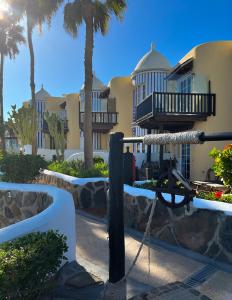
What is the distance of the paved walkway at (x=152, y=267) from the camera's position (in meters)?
4.16

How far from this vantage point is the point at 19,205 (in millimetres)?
7723

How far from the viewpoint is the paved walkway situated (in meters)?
4.16

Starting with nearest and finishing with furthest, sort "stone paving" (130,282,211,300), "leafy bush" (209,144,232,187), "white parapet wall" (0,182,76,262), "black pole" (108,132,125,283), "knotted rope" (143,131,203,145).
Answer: "knotted rope" (143,131,203,145)
"black pole" (108,132,125,283)
"stone paving" (130,282,211,300)
"white parapet wall" (0,182,76,262)
"leafy bush" (209,144,232,187)

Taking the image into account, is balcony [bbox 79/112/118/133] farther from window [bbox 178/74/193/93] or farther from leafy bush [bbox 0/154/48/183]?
leafy bush [bbox 0/154/48/183]

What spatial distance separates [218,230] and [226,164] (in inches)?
78.4

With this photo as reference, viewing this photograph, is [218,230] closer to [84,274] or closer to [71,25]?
[84,274]

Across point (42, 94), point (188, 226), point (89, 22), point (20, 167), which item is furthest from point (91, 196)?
point (42, 94)

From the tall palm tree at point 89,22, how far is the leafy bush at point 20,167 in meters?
3.25

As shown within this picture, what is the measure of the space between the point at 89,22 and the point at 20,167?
6.86 meters

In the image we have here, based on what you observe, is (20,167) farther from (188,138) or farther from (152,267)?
(188,138)

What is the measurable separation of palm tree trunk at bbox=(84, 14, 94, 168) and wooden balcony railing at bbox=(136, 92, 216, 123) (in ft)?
11.7

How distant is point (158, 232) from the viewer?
6.10 metres

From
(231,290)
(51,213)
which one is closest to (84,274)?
(51,213)

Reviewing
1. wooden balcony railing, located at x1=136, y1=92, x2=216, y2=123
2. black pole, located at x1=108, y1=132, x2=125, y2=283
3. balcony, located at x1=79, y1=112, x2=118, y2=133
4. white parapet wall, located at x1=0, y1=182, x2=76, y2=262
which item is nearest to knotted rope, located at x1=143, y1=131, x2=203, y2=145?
black pole, located at x1=108, y1=132, x2=125, y2=283
